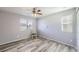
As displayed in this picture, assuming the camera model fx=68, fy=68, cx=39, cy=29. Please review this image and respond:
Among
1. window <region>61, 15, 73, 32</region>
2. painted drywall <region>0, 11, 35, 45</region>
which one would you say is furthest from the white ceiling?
window <region>61, 15, 73, 32</region>

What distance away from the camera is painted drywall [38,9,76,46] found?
4.17 feet

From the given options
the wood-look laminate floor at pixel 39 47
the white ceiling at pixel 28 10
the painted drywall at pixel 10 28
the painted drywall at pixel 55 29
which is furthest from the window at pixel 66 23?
the painted drywall at pixel 10 28

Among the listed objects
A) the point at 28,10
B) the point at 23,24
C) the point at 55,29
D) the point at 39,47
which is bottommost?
the point at 39,47

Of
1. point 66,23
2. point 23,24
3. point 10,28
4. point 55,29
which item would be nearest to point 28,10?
point 23,24

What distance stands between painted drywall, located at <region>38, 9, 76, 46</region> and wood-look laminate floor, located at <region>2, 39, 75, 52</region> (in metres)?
0.10

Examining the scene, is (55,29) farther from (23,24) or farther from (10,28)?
(10,28)

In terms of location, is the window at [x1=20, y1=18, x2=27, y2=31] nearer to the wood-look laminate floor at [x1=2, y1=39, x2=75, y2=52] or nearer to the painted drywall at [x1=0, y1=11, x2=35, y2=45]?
the painted drywall at [x1=0, y1=11, x2=35, y2=45]

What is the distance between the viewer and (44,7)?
127cm

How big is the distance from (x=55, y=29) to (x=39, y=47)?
1.55 feet

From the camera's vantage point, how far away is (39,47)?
1312 millimetres

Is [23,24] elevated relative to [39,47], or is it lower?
elevated

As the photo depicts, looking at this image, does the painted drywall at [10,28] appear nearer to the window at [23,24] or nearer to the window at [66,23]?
the window at [23,24]

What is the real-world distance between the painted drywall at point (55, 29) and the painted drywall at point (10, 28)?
0.96ft
